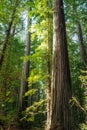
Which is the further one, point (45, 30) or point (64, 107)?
point (45, 30)

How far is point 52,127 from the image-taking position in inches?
228

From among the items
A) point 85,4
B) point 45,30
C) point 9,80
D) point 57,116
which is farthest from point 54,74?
point 85,4

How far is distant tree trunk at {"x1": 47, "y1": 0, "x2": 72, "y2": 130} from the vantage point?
5.89 meters

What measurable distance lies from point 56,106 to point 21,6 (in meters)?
5.92

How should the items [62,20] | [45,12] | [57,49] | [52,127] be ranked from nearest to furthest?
[52,127] < [57,49] < [62,20] < [45,12]

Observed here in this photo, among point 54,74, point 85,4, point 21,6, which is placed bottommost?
point 54,74

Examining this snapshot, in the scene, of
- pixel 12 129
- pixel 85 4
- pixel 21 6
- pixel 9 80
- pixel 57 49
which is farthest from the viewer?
pixel 85 4

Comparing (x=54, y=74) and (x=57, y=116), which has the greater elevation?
(x=54, y=74)

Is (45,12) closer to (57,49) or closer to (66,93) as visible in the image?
(57,49)

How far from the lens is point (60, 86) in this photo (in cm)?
623

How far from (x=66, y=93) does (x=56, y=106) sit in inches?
18.2

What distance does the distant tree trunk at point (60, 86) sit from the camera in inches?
232

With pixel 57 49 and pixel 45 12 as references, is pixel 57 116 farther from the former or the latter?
pixel 45 12

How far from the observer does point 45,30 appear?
8.73 meters
